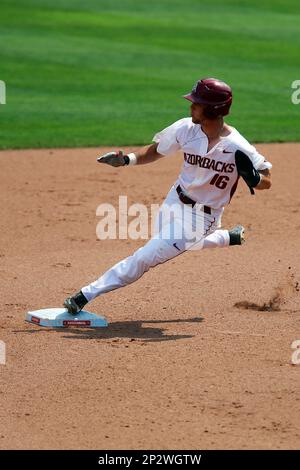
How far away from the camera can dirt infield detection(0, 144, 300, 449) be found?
18.0ft

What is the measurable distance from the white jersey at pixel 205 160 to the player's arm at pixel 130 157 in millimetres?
108

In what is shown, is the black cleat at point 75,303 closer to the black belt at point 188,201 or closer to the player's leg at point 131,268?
the player's leg at point 131,268

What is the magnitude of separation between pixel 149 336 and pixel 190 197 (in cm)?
109

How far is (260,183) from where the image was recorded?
7.03 m

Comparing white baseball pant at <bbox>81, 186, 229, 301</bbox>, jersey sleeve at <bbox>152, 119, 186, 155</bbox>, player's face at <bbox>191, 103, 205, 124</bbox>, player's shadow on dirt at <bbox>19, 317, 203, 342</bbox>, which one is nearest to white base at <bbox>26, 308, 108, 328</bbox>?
player's shadow on dirt at <bbox>19, 317, 203, 342</bbox>

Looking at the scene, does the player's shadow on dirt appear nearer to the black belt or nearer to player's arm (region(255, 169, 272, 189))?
the black belt

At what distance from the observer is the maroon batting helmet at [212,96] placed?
23.0 ft

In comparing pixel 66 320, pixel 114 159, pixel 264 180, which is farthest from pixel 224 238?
pixel 66 320

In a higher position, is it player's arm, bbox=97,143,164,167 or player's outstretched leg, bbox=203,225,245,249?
player's arm, bbox=97,143,164,167

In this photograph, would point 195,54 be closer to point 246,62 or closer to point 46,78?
point 246,62

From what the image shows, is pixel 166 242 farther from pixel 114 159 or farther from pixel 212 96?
pixel 212 96

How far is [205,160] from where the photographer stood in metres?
7.17

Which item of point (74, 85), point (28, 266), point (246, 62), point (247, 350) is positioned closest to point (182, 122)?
point (247, 350)

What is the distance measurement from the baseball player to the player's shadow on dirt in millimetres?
191
